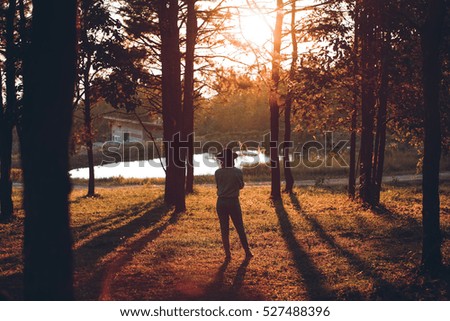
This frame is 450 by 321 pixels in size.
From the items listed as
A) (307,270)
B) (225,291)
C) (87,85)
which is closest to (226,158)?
(307,270)

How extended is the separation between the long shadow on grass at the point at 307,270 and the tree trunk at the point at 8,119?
29.0 feet

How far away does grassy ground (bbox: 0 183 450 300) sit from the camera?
25.6ft

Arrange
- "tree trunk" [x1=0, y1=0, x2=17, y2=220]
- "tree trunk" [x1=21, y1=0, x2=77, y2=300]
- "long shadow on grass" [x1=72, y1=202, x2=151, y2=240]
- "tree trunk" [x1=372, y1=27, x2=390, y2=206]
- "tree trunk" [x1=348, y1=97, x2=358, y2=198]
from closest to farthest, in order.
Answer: "tree trunk" [x1=21, y1=0, x2=77, y2=300]
"long shadow on grass" [x1=72, y1=202, x2=151, y2=240]
"tree trunk" [x1=0, y1=0, x2=17, y2=220]
"tree trunk" [x1=372, y1=27, x2=390, y2=206]
"tree trunk" [x1=348, y1=97, x2=358, y2=198]

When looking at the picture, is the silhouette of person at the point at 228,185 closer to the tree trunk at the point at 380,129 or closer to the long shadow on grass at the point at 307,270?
the long shadow on grass at the point at 307,270

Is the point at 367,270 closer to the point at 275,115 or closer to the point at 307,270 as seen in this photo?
the point at 307,270

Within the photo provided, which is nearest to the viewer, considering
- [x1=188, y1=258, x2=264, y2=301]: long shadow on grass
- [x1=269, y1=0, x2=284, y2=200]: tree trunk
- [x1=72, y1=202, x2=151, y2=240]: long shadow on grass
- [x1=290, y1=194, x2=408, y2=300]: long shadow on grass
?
[x1=290, y1=194, x2=408, y2=300]: long shadow on grass

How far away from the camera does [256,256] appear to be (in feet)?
34.4

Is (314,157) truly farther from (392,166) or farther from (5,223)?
(5,223)

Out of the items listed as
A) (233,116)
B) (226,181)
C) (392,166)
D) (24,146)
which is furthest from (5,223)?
(233,116)

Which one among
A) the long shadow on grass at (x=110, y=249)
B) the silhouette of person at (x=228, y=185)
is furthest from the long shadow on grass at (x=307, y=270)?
the long shadow on grass at (x=110, y=249)
